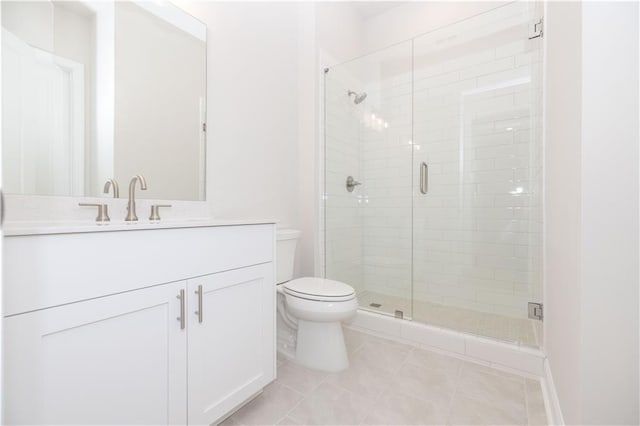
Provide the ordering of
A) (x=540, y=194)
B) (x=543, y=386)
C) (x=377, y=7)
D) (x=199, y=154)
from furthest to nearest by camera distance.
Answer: (x=377, y=7) < (x=540, y=194) < (x=199, y=154) < (x=543, y=386)

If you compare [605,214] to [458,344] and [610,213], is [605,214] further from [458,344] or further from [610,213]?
[458,344]

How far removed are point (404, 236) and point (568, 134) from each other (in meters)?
1.66

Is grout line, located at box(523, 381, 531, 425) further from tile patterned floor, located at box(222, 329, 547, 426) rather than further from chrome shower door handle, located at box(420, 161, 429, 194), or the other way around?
chrome shower door handle, located at box(420, 161, 429, 194)

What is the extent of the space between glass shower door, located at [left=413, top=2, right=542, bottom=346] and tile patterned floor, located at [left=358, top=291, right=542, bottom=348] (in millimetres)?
15

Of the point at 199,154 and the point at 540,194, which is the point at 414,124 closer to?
the point at 540,194

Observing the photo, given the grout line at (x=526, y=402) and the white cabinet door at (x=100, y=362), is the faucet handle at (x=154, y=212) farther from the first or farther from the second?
the grout line at (x=526, y=402)

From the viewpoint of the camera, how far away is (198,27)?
159 centimetres

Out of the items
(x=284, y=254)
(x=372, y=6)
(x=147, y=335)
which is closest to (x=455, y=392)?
(x=284, y=254)

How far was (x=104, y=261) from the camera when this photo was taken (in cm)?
83

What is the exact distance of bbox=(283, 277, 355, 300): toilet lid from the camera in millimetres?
1572

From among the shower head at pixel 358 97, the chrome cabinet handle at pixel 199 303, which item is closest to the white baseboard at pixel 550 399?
the chrome cabinet handle at pixel 199 303

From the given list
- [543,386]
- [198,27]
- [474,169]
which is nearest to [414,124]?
[474,169]

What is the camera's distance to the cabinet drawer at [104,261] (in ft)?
2.26

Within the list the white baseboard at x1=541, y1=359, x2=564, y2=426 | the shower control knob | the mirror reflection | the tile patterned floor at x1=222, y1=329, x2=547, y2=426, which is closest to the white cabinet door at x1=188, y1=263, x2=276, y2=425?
the tile patterned floor at x1=222, y1=329, x2=547, y2=426
